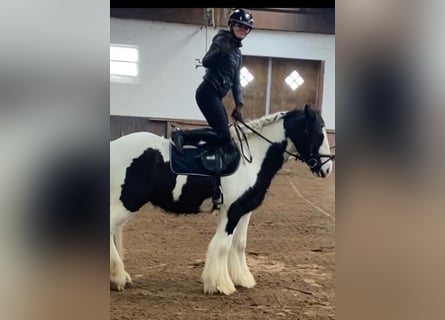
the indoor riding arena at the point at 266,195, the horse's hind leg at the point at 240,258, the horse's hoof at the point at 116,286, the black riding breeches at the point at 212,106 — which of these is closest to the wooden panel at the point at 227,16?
the indoor riding arena at the point at 266,195

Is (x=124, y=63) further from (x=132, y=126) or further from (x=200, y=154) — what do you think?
(x=200, y=154)

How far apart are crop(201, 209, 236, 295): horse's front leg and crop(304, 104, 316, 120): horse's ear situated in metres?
0.29

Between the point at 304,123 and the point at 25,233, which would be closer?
the point at 25,233

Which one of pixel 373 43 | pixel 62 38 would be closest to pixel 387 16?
pixel 373 43

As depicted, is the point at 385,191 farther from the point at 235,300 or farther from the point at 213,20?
the point at 213,20

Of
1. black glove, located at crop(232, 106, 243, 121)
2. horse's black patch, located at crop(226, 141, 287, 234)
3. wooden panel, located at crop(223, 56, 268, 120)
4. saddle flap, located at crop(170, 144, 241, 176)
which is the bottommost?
horse's black patch, located at crop(226, 141, 287, 234)

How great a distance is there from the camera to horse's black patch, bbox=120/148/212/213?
983 millimetres

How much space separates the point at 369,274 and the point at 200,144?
1.46 ft

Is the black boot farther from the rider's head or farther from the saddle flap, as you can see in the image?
the rider's head

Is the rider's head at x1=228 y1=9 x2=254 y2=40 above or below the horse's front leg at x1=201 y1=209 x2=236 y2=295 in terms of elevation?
above

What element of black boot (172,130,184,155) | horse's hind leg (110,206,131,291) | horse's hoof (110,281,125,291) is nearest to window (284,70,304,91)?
black boot (172,130,184,155)

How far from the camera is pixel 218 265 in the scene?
100 centimetres

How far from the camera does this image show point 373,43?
90 centimetres

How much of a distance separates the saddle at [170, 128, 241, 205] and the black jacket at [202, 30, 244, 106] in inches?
4.4
